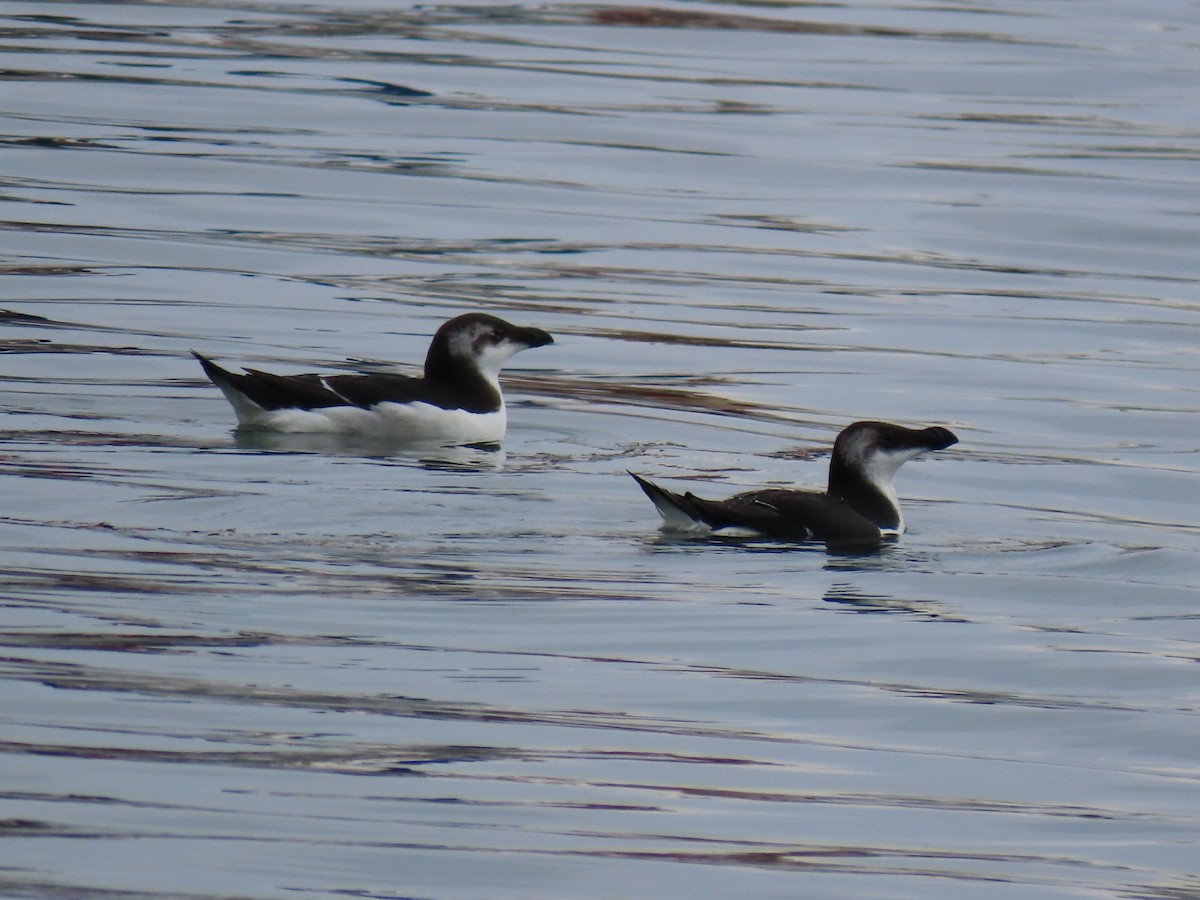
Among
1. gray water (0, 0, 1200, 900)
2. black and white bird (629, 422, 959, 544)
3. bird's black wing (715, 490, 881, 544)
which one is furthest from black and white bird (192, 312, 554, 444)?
bird's black wing (715, 490, 881, 544)

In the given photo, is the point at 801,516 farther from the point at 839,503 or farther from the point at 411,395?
Result: the point at 411,395

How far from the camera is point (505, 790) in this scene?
6410 mm

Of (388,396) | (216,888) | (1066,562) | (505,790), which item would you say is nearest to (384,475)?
(388,396)

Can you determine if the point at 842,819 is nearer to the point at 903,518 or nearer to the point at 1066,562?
the point at 1066,562

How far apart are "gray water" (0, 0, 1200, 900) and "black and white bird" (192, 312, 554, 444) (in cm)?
22

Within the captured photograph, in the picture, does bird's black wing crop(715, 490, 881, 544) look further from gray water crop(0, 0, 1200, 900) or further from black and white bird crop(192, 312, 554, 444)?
black and white bird crop(192, 312, 554, 444)

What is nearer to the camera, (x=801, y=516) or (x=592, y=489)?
(x=801, y=516)

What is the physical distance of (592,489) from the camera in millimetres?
10945

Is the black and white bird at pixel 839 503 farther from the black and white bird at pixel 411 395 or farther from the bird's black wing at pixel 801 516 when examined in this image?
the black and white bird at pixel 411 395

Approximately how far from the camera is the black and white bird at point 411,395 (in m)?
11.9

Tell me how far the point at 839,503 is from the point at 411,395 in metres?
2.89

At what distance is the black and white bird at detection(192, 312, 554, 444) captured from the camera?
1189cm

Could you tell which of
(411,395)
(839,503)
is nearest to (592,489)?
(839,503)

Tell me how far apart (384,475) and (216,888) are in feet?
18.6
